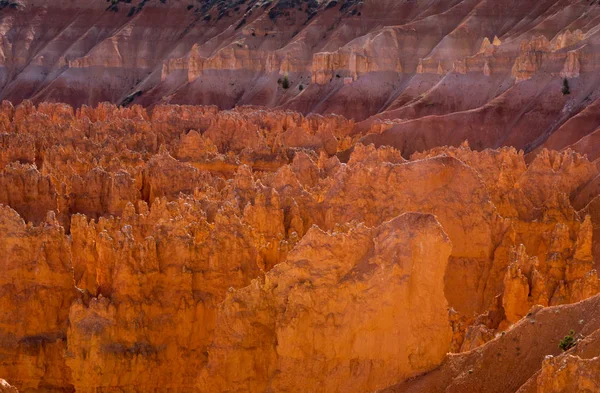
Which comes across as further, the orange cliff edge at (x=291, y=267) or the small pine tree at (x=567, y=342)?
the orange cliff edge at (x=291, y=267)

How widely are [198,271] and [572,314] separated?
7782 mm

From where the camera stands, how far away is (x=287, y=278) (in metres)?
14.9

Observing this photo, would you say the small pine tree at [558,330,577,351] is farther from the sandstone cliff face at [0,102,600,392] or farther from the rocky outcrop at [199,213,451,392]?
the rocky outcrop at [199,213,451,392]

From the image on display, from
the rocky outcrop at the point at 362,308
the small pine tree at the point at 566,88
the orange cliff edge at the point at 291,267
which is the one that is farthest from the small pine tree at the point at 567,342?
the small pine tree at the point at 566,88

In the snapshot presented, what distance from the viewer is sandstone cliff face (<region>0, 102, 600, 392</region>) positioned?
14234 mm

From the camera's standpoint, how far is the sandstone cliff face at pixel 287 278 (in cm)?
1423

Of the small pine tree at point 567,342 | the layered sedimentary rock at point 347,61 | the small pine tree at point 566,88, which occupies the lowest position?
the small pine tree at point 567,342

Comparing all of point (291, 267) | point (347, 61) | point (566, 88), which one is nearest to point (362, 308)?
point (291, 267)

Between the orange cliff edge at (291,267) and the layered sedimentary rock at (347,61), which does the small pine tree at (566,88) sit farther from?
the orange cliff edge at (291,267)

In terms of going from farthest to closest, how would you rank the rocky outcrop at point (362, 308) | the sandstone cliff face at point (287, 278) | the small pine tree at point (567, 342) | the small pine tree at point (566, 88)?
the small pine tree at point (566, 88) → the sandstone cliff face at point (287, 278) → the rocky outcrop at point (362, 308) → the small pine tree at point (567, 342)

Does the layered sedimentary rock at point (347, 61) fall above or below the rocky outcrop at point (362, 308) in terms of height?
above

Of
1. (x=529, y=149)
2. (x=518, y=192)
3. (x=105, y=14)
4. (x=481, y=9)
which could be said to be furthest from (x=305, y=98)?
(x=518, y=192)

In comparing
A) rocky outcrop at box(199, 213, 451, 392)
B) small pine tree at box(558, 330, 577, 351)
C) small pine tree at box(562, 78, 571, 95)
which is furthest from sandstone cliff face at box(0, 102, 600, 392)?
small pine tree at box(562, 78, 571, 95)

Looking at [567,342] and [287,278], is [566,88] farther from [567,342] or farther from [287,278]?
Answer: [567,342]
